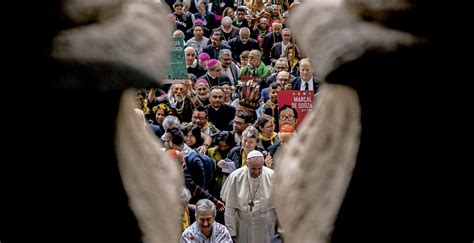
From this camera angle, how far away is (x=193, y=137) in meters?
10.5

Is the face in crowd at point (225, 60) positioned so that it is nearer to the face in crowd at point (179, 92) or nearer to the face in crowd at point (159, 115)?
the face in crowd at point (179, 92)

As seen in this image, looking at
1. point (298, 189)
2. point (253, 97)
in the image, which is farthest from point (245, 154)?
point (298, 189)

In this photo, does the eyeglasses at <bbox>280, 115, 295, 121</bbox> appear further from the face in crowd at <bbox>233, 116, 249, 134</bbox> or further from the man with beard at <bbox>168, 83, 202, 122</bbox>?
the man with beard at <bbox>168, 83, 202, 122</bbox>

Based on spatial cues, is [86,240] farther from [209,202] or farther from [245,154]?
[245,154]

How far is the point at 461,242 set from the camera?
2051 mm

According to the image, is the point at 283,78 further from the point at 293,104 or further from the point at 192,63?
the point at 293,104

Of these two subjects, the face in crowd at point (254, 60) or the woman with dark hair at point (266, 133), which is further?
the face in crowd at point (254, 60)

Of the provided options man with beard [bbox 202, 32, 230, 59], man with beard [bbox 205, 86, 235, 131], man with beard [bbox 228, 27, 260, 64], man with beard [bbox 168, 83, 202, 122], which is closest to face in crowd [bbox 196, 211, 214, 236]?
man with beard [bbox 205, 86, 235, 131]

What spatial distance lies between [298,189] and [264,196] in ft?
22.9

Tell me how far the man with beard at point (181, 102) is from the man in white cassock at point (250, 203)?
2.72 metres

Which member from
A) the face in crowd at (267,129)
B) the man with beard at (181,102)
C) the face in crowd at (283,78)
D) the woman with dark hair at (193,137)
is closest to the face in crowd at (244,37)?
the face in crowd at (283,78)

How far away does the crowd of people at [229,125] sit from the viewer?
913 centimetres

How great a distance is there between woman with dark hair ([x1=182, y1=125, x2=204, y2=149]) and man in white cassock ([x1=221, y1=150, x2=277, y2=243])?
1.14 m

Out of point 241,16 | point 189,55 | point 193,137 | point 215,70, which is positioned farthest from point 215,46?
point 193,137
